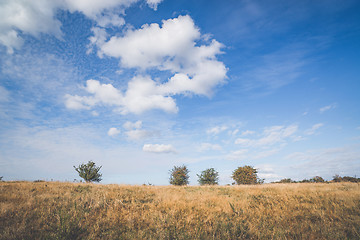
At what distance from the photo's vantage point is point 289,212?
693 cm

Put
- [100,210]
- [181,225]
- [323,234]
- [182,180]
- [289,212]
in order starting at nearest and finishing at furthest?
[323,234], [181,225], [100,210], [289,212], [182,180]

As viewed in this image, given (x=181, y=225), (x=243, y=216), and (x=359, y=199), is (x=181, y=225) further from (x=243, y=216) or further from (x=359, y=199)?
(x=359, y=199)

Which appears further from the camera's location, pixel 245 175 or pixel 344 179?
pixel 245 175

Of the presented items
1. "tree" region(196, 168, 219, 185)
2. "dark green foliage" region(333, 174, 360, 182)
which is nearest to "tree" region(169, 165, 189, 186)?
"tree" region(196, 168, 219, 185)

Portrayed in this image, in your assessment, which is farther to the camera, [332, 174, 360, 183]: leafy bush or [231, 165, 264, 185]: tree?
[231, 165, 264, 185]: tree

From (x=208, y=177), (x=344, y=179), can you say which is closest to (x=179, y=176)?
(x=208, y=177)

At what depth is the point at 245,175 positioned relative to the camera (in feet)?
107

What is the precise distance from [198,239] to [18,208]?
251 inches

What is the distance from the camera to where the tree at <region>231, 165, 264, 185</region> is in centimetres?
A: 3198

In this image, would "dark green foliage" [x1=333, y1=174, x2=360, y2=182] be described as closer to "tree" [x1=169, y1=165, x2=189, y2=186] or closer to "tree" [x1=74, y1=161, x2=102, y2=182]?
"tree" [x1=169, y1=165, x2=189, y2=186]

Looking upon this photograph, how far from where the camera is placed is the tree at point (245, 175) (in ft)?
105

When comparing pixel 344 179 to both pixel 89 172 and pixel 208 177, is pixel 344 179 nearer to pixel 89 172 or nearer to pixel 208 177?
pixel 208 177

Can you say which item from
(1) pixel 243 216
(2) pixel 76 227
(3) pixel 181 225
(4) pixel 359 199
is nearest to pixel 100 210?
(2) pixel 76 227

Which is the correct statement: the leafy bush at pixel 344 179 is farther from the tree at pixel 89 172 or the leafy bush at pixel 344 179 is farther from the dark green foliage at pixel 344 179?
the tree at pixel 89 172
